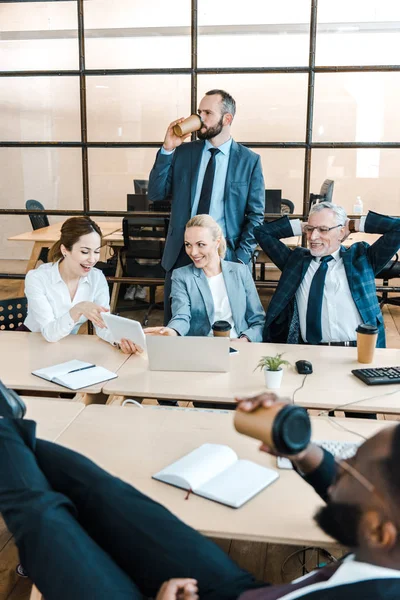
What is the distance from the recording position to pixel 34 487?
128 cm

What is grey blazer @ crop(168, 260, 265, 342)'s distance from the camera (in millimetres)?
2787

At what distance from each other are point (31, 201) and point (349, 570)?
4259mm

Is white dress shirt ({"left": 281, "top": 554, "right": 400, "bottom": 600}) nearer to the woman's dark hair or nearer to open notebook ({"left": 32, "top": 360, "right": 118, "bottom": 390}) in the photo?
open notebook ({"left": 32, "top": 360, "right": 118, "bottom": 390})

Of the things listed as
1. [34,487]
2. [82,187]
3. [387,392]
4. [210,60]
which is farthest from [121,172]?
[34,487]

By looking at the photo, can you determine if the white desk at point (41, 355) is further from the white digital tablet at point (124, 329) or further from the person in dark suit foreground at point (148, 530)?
the person in dark suit foreground at point (148, 530)

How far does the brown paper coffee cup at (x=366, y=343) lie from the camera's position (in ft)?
7.39

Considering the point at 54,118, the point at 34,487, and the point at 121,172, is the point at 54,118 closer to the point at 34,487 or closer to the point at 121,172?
the point at 121,172

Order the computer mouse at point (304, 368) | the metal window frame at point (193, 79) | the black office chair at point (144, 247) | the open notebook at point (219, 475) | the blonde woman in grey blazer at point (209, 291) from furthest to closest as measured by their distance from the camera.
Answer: the black office chair at point (144, 247) < the metal window frame at point (193, 79) < the blonde woman in grey blazer at point (209, 291) < the computer mouse at point (304, 368) < the open notebook at point (219, 475)

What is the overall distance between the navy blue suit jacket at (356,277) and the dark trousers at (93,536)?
5.26ft

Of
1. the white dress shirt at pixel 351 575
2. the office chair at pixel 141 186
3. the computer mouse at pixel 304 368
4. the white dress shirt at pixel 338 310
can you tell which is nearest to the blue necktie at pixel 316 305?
the white dress shirt at pixel 338 310

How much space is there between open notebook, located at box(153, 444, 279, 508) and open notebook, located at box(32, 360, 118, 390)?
0.61 meters

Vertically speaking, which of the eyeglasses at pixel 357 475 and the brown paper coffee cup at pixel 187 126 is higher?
the brown paper coffee cup at pixel 187 126

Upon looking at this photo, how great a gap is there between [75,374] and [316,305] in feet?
3.73

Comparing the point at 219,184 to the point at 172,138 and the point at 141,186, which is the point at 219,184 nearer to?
the point at 172,138
